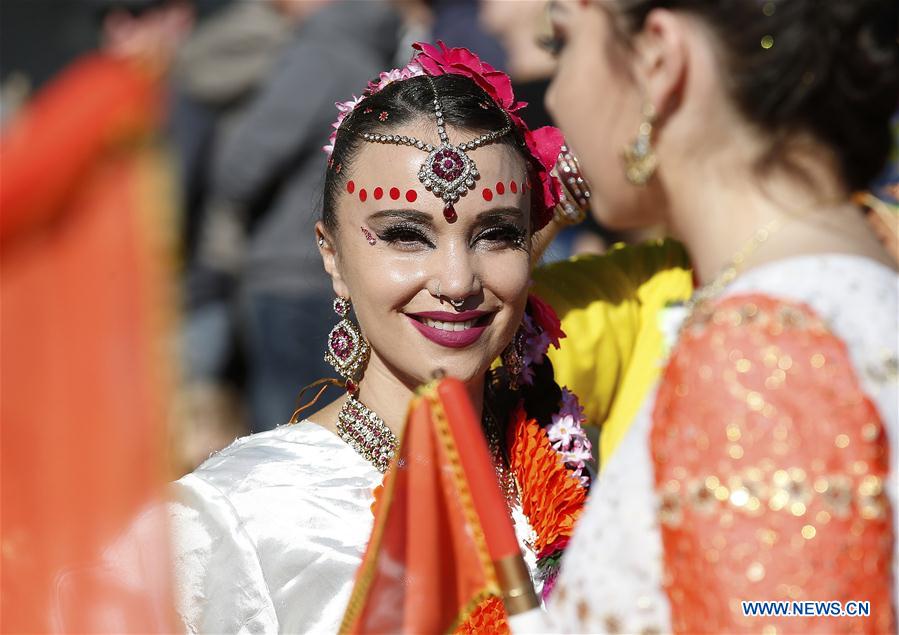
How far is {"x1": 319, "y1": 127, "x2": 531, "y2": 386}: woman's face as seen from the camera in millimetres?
2543

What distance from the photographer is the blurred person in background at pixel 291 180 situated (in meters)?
5.30

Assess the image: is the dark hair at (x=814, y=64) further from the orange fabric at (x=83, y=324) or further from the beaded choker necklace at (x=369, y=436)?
the beaded choker necklace at (x=369, y=436)

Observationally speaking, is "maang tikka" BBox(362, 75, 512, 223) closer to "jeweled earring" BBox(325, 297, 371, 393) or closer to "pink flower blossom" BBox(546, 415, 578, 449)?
"jeweled earring" BBox(325, 297, 371, 393)

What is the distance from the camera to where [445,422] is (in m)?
1.94

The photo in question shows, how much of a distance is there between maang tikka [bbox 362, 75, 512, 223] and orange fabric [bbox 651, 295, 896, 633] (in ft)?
3.29

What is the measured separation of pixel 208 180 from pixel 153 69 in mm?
4906

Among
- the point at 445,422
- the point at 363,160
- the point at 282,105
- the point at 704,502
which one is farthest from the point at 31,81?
the point at 704,502

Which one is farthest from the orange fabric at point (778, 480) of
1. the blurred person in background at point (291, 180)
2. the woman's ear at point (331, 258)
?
the blurred person in background at point (291, 180)

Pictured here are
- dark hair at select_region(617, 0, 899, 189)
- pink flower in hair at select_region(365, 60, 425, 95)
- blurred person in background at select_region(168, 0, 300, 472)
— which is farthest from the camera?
blurred person in background at select_region(168, 0, 300, 472)

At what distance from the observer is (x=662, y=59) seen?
176 cm

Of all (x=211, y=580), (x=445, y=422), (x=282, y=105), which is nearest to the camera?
(x=445, y=422)

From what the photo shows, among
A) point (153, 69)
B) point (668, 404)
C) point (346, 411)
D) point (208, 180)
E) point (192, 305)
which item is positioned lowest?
point (192, 305)

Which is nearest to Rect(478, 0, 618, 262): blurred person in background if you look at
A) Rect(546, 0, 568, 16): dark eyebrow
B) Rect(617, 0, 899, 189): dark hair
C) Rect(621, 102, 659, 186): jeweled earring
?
Rect(546, 0, 568, 16): dark eyebrow

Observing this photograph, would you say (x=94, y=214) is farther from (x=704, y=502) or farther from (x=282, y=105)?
(x=282, y=105)
